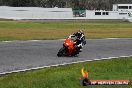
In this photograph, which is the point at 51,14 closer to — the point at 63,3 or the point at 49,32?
the point at 49,32

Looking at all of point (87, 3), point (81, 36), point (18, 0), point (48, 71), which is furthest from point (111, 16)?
point (48, 71)

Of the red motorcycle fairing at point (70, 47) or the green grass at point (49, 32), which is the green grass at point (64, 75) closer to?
the red motorcycle fairing at point (70, 47)

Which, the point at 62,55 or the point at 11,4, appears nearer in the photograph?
the point at 62,55

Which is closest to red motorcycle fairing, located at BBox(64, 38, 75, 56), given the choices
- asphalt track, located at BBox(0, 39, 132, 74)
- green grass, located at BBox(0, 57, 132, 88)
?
asphalt track, located at BBox(0, 39, 132, 74)

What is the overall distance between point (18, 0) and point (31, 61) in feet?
271

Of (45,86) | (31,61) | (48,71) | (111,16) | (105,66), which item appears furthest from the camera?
(111,16)

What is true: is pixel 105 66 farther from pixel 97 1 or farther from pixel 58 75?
pixel 97 1

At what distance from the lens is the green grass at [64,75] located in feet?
34.7

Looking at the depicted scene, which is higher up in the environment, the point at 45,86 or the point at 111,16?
the point at 45,86

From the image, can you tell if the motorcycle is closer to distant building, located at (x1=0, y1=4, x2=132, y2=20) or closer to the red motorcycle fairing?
the red motorcycle fairing

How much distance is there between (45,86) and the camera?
33.8 ft

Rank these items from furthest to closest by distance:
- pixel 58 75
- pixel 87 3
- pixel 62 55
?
pixel 87 3 → pixel 62 55 → pixel 58 75

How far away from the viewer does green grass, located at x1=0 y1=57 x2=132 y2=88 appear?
10578 millimetres

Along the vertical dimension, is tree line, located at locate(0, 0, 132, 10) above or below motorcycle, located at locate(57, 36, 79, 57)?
below
